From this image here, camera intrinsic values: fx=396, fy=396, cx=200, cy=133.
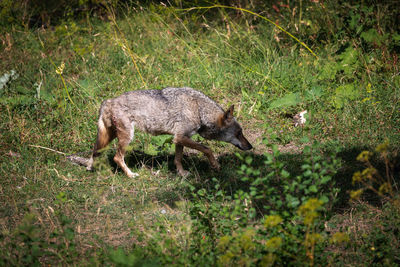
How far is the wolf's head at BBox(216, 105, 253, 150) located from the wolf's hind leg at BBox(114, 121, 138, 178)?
138 cm

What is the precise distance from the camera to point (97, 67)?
8.85m

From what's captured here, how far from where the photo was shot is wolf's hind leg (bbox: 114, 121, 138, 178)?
5.83 m

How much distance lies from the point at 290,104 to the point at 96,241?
14.3ft

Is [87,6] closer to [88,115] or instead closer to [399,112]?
[88,115]

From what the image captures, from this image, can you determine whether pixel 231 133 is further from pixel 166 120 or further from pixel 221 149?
pixel 166 120

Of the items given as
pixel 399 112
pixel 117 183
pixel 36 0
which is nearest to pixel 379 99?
pixel 399 112

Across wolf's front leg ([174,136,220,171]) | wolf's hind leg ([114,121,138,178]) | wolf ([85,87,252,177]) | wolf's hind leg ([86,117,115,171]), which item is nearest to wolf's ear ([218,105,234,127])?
wolf ([85,87,252,177])

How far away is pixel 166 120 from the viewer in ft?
19.7

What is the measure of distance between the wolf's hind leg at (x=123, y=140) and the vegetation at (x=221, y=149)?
0.46 ft

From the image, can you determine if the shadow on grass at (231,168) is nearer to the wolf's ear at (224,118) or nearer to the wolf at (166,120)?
the wolf at (166,120)

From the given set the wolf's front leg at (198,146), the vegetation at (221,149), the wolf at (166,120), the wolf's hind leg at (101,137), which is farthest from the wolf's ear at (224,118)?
the wolf's hind leg at (101,137)

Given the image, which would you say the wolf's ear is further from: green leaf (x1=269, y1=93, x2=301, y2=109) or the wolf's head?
green leaf (x1=269, y1=93, x2=301, y2=109)

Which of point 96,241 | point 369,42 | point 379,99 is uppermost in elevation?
point 369,42

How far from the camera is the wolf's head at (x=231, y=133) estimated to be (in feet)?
20.2
